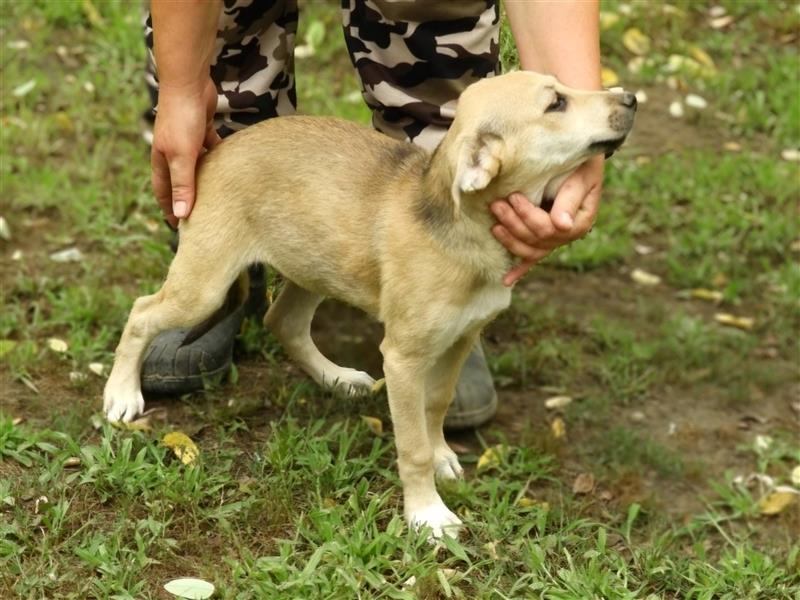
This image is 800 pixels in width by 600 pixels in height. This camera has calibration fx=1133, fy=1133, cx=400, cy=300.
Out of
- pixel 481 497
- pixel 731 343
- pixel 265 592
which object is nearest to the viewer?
pixel 265 592

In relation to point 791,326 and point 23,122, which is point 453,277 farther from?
point 23,122

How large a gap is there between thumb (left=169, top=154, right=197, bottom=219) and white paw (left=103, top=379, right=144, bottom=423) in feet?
2.48

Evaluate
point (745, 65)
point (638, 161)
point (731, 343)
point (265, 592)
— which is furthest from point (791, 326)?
point (265, 592)

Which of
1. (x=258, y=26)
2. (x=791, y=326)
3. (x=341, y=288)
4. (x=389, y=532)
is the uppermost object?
(x=258, y=26)

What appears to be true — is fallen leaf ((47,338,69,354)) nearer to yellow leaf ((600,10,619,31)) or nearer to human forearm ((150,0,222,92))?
human forearm ((150,0,222,92))

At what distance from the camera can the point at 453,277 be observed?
3398 mm

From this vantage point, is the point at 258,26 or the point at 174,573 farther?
the point at 258,26

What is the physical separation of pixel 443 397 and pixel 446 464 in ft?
0.91

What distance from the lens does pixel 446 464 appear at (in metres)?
4.07

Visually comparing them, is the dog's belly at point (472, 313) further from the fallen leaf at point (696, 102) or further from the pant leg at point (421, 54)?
the fallen leaf at point (696, 102)

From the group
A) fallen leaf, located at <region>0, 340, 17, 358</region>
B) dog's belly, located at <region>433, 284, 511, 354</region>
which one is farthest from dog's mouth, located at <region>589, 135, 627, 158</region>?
fallen leaf, located at <region>0, 340, 17, 358</region>

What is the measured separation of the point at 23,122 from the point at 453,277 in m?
3.54

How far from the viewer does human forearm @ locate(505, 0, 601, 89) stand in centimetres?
363

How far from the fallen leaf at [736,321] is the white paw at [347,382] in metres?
2.22
